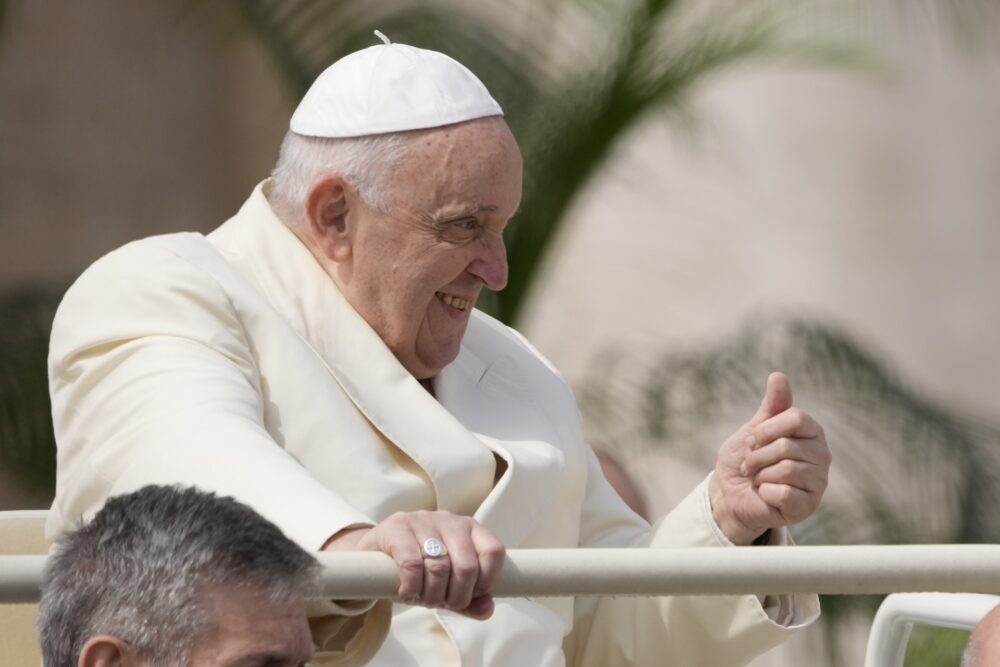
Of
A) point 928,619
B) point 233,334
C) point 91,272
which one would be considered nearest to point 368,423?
point 233,334

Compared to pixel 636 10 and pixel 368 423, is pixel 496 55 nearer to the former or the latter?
pixel 636 10

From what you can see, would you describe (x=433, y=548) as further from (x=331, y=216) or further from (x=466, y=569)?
(x=331, y=216)

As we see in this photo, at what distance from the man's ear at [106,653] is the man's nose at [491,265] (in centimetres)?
140

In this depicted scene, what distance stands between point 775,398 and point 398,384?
2.03 feet

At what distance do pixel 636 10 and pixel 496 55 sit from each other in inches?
18.6

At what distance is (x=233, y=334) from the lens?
3.00 m

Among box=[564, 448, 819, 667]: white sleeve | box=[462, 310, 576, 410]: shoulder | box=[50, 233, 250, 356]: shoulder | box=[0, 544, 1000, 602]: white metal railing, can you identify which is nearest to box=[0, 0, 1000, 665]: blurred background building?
box=[462, 310, 576, 410]: shoulder

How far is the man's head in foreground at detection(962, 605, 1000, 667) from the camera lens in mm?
2090

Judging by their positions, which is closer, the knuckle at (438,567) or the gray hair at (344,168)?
the knuckle at (438,567)

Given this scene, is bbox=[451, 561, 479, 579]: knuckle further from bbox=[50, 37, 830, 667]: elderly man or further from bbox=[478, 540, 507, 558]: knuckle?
bbox=[50, 37, 830, 667]: elderly man

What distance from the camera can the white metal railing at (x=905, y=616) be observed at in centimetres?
286

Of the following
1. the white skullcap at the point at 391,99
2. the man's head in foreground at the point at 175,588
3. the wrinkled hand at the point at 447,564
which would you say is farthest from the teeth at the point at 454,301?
the man's head in foreground at the point at 175,588

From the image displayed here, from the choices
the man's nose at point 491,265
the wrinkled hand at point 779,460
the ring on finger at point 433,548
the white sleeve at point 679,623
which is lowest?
the white sleeve at point 679,623

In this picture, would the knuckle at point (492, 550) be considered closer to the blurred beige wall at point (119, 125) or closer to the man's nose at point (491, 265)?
the man's nose at point (491, 265)
